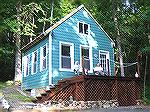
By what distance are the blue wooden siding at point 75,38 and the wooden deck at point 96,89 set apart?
2.16 meters

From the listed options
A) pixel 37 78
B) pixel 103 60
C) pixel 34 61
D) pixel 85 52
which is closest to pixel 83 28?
pixel 85 52

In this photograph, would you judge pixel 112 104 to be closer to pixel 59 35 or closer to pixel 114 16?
pixel 59 35

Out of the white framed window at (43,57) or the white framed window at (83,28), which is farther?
the white framed window at (83,28)

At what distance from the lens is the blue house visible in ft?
59.5

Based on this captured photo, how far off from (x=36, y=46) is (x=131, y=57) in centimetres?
1406

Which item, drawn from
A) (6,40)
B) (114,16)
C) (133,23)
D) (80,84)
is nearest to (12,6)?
(6,40)

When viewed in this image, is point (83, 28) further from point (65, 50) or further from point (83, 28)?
point (65, 50)

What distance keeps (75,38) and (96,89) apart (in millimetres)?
4932

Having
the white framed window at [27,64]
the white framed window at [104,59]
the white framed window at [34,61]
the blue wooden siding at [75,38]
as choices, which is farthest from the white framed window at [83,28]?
the white framed window at [27,64]

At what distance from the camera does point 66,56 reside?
18.7 m

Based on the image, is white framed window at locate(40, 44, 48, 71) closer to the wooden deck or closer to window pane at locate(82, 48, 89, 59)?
Result: window pane at locate(82, 48, 89, 59)

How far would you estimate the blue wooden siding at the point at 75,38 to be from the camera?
59.3 ft

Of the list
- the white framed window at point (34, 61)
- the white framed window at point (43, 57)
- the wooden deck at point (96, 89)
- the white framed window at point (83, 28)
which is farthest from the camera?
the white framed window at point (34, 61)

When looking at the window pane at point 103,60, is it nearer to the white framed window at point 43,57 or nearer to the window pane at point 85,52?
the window pane at point 85,52
